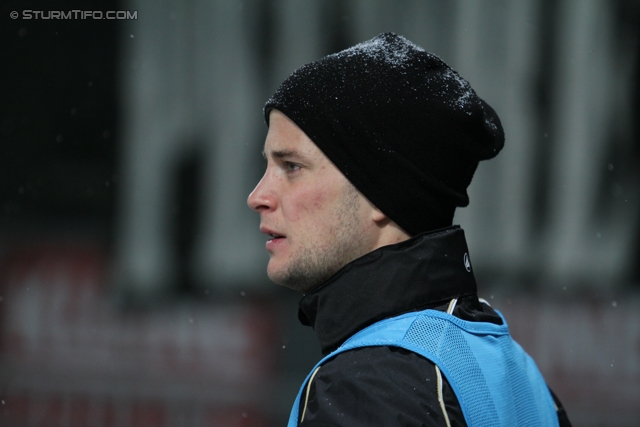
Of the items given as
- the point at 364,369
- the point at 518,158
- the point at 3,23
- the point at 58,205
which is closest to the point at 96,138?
the point at 58,205

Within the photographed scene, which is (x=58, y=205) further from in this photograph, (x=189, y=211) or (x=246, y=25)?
Answer: (x=246, y=25)

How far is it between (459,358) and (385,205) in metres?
0.47

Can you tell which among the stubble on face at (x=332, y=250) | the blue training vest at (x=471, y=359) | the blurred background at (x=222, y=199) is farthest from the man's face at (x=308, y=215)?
the blurred background at (x=222, y=199)

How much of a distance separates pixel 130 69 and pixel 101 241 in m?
1.23

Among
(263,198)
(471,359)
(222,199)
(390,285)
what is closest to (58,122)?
→ (222,199)

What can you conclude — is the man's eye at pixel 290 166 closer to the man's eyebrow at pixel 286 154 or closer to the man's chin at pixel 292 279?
the man's eyebrow at pixel 286 154

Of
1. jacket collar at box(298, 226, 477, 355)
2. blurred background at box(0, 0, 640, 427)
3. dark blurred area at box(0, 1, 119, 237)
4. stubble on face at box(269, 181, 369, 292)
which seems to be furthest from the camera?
dark blurred area at box(0, 1, 119, 237)

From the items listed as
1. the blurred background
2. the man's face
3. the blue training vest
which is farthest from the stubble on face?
the blurred background

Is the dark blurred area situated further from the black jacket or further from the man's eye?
the black jacket

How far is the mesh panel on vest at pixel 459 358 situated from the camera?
1430 millimetres

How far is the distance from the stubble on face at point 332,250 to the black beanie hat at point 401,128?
0.07 m

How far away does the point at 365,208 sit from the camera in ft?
6.01

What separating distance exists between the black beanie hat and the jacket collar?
0.44 feet

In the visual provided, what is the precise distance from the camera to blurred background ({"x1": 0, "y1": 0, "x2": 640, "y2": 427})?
505 centimetres
